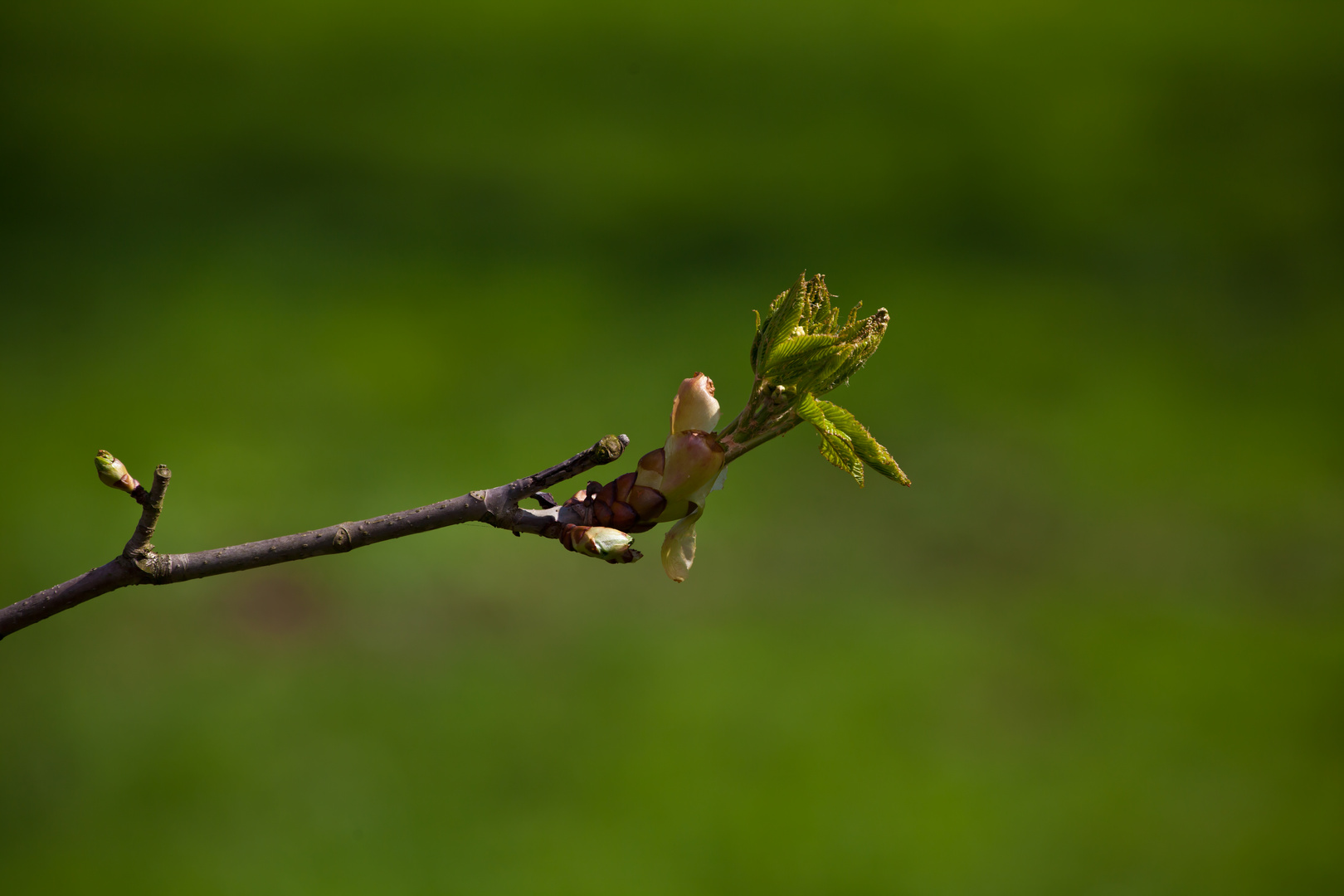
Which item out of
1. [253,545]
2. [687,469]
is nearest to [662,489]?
[687,469]

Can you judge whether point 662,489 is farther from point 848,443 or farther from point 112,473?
point 112,473

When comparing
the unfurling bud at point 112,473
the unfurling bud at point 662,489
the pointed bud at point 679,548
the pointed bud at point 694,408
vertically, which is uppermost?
the unfurling bud at point 112,473

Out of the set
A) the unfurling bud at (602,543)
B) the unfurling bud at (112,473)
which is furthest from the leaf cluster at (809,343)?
the unfurling bud at (112,473)

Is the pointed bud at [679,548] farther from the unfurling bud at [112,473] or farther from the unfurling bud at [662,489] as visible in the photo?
the unfurling bud at [112,473]

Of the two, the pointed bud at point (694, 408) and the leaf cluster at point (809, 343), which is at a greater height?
the leaf cluster at point (809, 343)

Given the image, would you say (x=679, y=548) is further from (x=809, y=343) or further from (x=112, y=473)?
(x=112, y=473)

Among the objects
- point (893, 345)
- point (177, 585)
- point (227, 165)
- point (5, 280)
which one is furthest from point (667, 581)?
point (5, 280)
